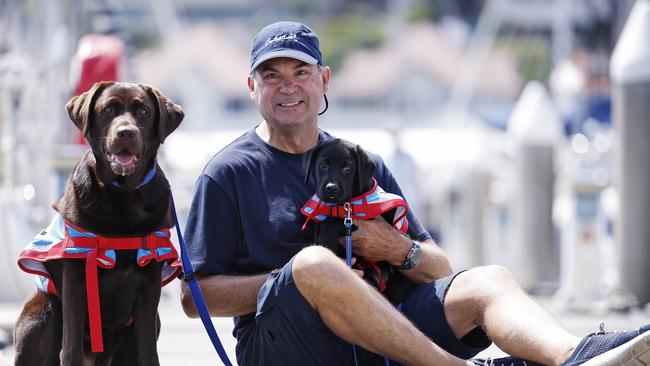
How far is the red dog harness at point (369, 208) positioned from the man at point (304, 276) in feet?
0.17

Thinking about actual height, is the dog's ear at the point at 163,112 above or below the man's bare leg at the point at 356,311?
above

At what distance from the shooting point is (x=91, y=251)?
4180 mm

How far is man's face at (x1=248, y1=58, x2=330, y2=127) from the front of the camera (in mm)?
4785

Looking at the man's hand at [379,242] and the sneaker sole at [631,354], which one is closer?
the sneaker sole at [631,354]

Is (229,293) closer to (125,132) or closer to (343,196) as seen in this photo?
(343,196)

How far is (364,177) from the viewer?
4852mm

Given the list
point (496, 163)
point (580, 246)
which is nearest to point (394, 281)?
point (580, 246)

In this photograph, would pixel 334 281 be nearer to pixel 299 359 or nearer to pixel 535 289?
pixel 299 359

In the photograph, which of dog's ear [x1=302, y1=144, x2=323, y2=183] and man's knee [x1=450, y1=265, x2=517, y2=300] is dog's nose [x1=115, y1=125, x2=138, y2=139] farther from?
man's knee [x1=450, y1=265, x2=517, y2=300]

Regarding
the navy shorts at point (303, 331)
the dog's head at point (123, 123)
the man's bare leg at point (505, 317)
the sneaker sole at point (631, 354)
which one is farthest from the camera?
the navy shorts at point (303, 331)

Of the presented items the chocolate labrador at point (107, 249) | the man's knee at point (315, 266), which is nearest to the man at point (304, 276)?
the man's knee at point (315, 266)

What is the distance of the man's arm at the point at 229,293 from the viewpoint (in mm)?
4504

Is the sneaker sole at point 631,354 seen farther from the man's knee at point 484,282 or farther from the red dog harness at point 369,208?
the red dog harness at point 369,208

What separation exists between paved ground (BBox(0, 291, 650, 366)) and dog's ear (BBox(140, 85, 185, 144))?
6.16ft
